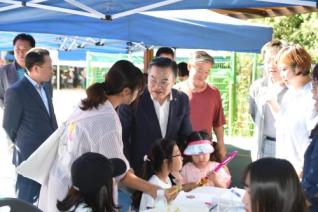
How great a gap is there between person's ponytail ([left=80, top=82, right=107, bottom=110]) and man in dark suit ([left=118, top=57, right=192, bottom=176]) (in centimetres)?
53

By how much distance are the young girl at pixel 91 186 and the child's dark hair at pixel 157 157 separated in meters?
0.65

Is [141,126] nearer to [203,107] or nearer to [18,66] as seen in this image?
[203,107]

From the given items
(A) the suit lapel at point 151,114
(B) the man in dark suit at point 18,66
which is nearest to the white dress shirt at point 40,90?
(B) the man in dark suit at point 18,66

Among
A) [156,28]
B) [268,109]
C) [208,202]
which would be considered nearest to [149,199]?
[208,202]

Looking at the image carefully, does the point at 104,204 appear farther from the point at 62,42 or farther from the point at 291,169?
the point at 62,42

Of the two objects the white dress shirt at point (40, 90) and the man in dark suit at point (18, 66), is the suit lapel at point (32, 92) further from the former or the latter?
the man in dark suit at point (18, 66)

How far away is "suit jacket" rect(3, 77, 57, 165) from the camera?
3.29 metres

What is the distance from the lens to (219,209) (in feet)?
6.76

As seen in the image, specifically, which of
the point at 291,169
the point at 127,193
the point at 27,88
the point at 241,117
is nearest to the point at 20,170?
the point at 127,193

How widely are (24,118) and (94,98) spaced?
4.66 ft

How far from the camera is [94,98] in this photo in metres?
2.12

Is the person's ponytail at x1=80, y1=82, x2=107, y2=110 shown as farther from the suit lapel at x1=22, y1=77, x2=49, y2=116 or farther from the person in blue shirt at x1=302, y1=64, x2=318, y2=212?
the suit lapel at x1=22, y1=77, x2=49, y2=116

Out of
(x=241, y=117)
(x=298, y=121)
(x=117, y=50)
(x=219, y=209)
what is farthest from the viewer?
(x=241, y=117)

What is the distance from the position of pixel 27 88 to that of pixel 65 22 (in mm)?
846
